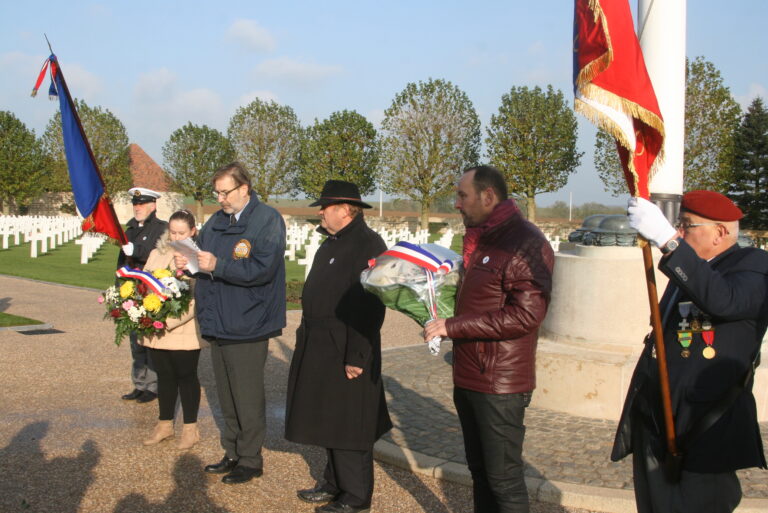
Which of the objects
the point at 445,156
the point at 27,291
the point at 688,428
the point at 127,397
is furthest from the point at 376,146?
the point at 688,428

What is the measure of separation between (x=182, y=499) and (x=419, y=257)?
7.21 feet

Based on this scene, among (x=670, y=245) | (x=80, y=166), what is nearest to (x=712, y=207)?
(x=670, y=245)

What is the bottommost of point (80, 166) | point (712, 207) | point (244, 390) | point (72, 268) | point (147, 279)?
point (72, 268)

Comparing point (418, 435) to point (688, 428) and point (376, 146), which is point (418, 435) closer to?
point (688, 428)

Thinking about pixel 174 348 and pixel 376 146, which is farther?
pixel 376 146

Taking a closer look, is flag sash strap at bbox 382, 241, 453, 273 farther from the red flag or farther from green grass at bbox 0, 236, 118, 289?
green grass at bbox 0, 236, 118, 289

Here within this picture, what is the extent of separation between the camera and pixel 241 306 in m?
4.45

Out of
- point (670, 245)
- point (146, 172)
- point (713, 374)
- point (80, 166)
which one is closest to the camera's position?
point (670, 245)

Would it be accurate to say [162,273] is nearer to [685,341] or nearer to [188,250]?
[188,250]

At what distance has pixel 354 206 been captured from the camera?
425cm

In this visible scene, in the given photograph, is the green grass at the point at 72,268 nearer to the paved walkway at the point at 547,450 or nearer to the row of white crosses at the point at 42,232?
the row of white crosses at the point at 42,232

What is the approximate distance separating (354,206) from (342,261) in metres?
0.36

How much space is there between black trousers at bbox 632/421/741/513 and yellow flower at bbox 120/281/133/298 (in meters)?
3.73

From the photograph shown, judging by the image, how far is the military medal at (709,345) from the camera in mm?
2711
